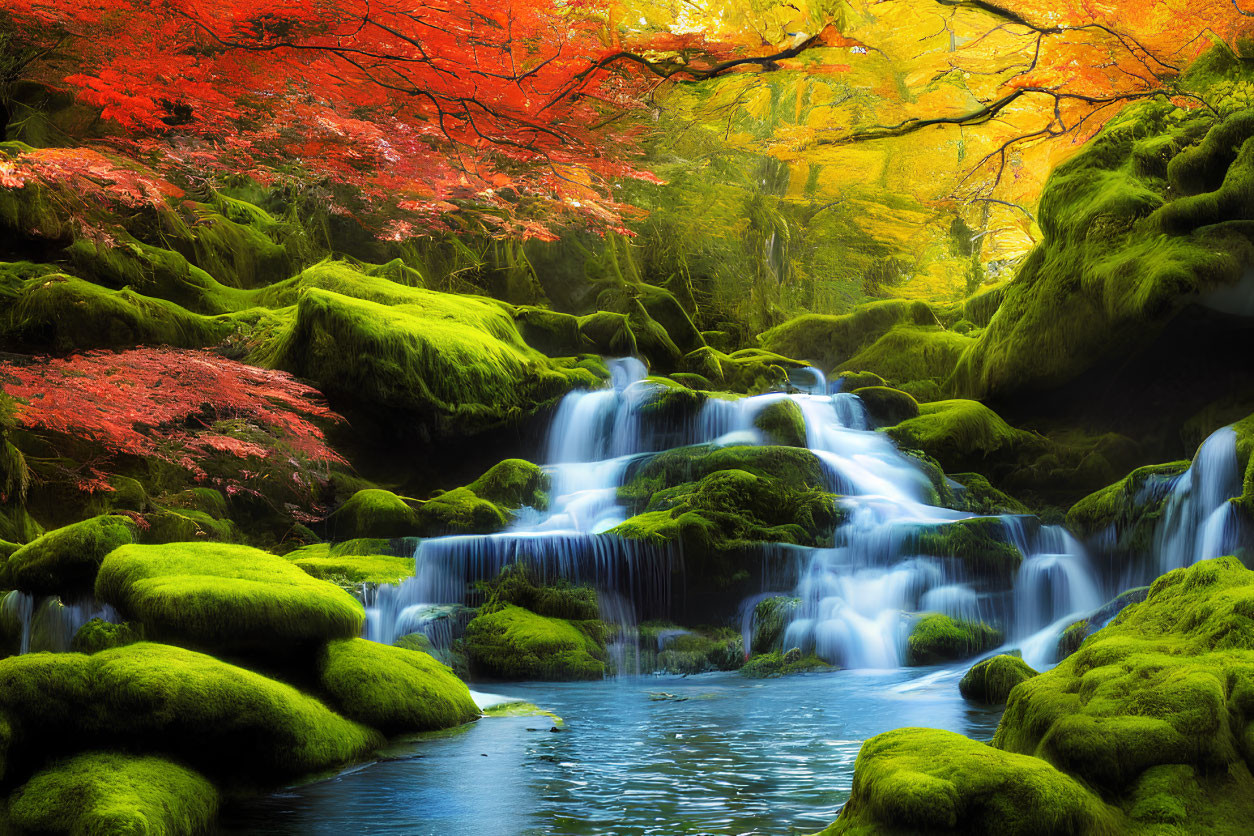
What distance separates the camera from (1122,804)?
3045mm

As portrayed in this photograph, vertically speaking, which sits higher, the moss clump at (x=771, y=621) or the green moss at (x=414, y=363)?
the green moss at (x=414, y=363)

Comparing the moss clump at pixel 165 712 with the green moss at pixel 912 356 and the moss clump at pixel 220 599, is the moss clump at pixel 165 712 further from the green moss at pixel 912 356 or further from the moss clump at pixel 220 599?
the green moss at pixel 912 356

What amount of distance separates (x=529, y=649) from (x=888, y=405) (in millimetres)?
8940

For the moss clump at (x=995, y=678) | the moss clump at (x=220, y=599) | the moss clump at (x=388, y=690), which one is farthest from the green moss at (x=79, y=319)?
the moss clump at (x=995, y=678)

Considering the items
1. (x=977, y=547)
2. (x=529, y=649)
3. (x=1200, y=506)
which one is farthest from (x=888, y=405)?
(x=529, y=649)

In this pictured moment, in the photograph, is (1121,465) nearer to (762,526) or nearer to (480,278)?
(762,526)

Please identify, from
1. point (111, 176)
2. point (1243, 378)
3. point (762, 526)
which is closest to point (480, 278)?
point (762, 526)

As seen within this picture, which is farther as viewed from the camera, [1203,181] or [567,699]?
[1203,181]

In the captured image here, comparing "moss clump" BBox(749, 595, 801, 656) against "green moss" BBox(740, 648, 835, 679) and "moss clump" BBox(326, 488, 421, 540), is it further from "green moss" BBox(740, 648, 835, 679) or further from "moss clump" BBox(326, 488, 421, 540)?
"moss clump" BBox(326, 488, 421, 540)

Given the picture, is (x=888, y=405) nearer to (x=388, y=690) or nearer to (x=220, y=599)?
(x=388, y=690)

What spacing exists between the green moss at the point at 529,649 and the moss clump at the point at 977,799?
5.50m

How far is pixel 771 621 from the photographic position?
9.12 m

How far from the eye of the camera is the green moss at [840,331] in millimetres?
19031

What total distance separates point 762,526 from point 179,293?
1012 cm
